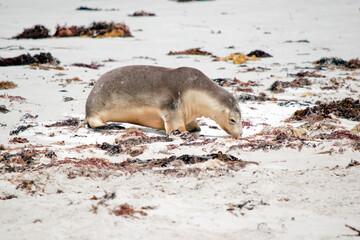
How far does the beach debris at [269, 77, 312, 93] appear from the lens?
8023mm

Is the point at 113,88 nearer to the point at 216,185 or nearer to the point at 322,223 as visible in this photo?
the point at 216,185

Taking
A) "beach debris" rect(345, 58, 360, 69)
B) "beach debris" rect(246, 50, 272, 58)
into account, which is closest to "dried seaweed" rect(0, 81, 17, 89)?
"beach debris" rect(246, 50, 272, 58)

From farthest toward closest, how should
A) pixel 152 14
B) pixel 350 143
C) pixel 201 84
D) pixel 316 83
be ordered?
pixel 152 14 < pixel 316 83 < pixel 201 84 < pixel 350 143

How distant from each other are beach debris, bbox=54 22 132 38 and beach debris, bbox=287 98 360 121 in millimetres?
10333

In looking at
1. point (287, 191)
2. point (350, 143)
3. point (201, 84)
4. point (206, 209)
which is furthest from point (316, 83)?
point (206, 209)

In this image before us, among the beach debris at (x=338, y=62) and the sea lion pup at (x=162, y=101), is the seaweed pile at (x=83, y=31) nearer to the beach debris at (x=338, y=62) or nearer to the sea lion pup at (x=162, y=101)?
the beach debris at (x=338, y=62)

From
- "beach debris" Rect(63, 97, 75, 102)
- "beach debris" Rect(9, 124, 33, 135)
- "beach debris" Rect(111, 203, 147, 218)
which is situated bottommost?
"beach debris" Rect(9, 124, 33, 135)

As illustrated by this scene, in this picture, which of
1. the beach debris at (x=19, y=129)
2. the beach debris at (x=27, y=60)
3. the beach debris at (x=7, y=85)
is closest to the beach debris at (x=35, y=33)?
the beach debris at (x=27, y=60)

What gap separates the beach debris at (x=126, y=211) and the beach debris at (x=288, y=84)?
594 cm

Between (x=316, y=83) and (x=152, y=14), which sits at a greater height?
(x=152, y=14)

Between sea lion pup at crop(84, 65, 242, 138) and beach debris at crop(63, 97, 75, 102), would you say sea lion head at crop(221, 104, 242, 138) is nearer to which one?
sea lion pup at crop(84, 65, 242, 138)

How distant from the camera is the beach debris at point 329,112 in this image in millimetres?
5812

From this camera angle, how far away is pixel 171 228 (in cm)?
233

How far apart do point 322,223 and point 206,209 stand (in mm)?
728
